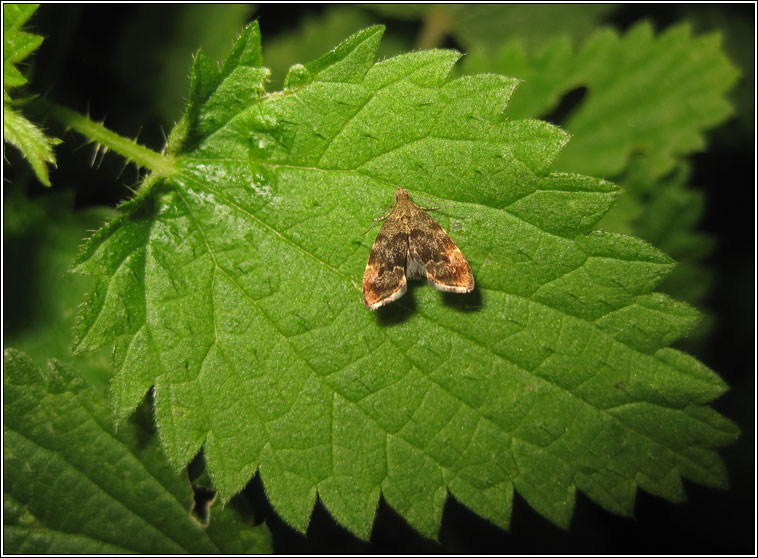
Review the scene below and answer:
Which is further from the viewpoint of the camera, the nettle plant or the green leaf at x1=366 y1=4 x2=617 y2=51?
the green leaf at x1=366 y1=4 x2=617 y2=51

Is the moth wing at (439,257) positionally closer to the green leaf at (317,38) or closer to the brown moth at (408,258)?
the brown moth at (408,258)

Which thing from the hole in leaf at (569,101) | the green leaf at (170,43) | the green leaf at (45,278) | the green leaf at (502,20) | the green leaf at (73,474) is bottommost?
the green leaf at (73,474)

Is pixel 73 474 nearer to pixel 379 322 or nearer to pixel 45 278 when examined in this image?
pixel 45 278

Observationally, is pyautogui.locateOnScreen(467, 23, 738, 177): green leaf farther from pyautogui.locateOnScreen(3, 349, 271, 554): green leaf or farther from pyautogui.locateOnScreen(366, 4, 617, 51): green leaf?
pyautogui.locateOnScreen(3, 349, 271, 554): green leaf

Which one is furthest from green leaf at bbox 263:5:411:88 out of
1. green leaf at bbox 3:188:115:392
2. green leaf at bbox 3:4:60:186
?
green leaf at bbox 3:4:60:186

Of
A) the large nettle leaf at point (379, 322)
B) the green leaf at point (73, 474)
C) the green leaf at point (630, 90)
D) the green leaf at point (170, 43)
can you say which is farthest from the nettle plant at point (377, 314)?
the green leaf at point (170, 43)

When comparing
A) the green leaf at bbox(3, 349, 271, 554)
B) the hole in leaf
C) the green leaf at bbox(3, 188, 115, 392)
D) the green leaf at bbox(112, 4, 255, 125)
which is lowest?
the green leaf at bbox(3, 349, 271, 554)

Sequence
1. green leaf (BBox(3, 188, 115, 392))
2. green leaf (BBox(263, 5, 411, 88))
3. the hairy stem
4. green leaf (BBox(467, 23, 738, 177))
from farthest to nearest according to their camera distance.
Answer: green leaf (BBox(263, 5, 411, 88)), green leaf (BBox(467, 23, 738, 177)), green leaf (BBox(3, 188, 115, 392)), the hairy stem
